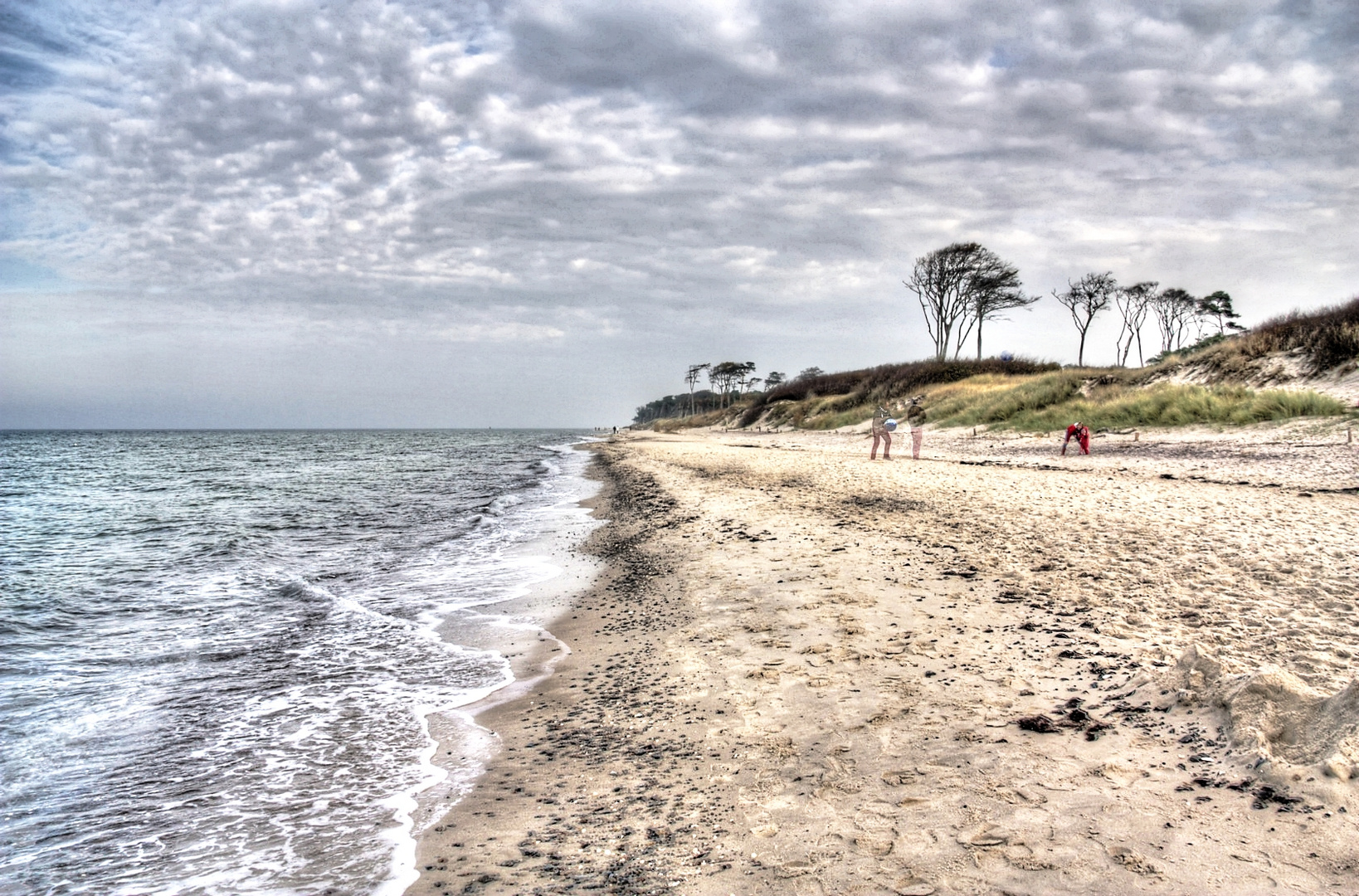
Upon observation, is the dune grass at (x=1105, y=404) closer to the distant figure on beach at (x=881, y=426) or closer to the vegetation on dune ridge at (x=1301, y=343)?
the vegetation on dune ridge at (x=1301, y=343)

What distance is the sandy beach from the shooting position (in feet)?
9.38

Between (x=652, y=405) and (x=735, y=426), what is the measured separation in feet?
444

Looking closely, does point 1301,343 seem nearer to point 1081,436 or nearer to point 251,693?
point 1081,436

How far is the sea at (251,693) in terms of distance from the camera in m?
3.73

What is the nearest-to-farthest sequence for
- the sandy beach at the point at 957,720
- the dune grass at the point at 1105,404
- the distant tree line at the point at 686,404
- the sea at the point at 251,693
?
the sandy beach at the point at 957,720
the sea at the point at 251,693
the dune grass at the point at 1105,404
the distant tree line at the point at 686,404

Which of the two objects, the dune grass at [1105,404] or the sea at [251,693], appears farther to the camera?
the dune grass at [1105,404]

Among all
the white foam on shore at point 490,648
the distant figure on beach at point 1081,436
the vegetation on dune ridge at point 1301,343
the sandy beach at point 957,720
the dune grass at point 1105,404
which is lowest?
the white foam on shore at point 490,648

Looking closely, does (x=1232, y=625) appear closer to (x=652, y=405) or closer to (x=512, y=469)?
(x=512, y=469)

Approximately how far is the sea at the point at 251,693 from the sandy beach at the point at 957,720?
634mm

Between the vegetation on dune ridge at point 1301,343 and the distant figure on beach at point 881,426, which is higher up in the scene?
the vegetation on dune ridge at point 1301,343

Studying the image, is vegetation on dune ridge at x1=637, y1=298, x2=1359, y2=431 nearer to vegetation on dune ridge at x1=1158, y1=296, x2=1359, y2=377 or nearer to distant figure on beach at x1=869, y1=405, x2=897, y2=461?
vegetation on dune ridge at x1=1158, y1=296, x2=1359, y2=377

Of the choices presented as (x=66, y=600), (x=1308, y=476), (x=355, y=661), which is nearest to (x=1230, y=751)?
(x=355, y=661)

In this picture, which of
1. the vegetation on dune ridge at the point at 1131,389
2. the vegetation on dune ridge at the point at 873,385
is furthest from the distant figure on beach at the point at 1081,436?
the vegetation on dune ridge at the point at 873,385

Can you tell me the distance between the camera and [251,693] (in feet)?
20.1
